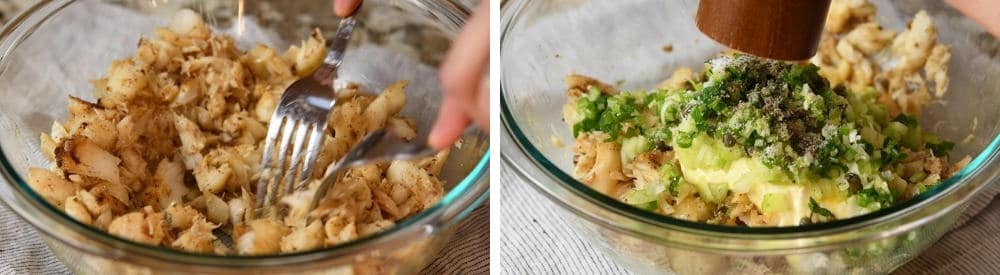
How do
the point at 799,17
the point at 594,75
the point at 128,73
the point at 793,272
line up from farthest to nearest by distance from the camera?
the point at 594,75 < the point at 128,73 < the point at 793,272 < the point at 799,17

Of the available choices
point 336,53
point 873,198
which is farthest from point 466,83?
point 873,198

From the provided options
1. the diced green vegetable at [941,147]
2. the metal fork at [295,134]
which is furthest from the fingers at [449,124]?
the diced green vegetable at [941,147]

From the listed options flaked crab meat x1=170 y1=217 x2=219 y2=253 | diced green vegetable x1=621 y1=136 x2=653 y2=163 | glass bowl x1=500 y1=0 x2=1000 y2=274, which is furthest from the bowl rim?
flaked crab meat x1=170 y1=217 x2=219 y2=253

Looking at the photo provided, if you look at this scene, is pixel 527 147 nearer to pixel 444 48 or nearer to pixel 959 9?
pixel 444 48

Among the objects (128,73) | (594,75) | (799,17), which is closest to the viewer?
(799,17)

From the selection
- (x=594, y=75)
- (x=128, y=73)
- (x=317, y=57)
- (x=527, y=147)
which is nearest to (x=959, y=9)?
(x=594, y=75)

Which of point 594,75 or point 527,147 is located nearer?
point 527,147

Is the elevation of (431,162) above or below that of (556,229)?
above
